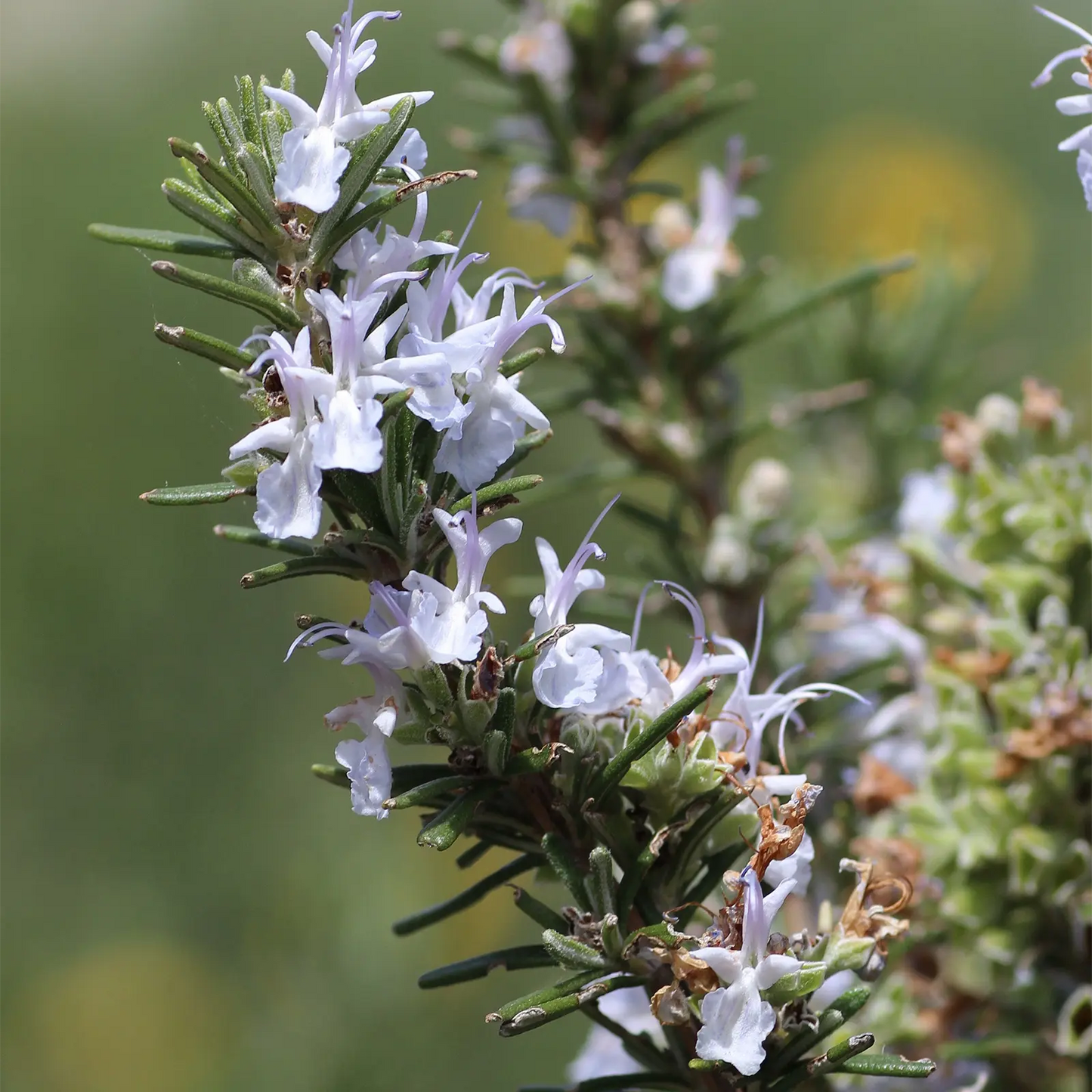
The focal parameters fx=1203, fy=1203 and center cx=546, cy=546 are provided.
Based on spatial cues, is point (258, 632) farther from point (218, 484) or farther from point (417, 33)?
point (417, 33)

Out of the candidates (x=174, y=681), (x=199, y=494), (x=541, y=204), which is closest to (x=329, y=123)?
(x=199, y=494)

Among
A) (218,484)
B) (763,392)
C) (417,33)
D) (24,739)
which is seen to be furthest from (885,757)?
(417,33)

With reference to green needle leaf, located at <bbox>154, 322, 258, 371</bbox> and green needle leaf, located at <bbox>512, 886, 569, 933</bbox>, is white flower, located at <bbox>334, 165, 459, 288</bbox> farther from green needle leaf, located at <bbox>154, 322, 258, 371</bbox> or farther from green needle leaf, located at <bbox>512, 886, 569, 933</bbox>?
green needle leaf, located at <bbox>512, 886, 569, 933</bbox>

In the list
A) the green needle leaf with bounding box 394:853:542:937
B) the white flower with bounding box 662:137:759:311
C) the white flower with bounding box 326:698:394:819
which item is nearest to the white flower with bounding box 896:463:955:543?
the white flower with bounding box 662:137:759:311

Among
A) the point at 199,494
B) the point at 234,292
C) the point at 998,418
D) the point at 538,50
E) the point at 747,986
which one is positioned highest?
the point at 538,50

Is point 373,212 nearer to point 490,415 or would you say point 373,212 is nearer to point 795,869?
point 490,415

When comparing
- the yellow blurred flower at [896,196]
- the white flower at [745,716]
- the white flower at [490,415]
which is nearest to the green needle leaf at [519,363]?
the white flower at [490,415]
